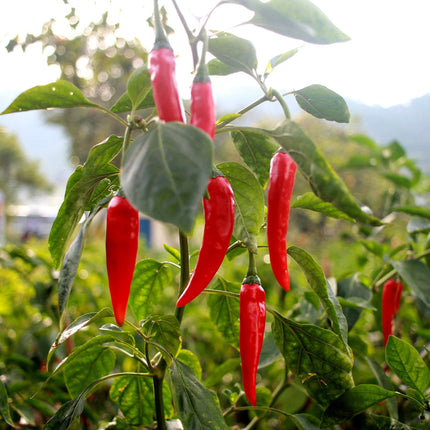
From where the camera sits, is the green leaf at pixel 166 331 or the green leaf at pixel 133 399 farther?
the green leaf at pixel 133 399

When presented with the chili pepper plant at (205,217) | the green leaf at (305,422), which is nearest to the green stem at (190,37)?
the chili pepper plant at (205,217)

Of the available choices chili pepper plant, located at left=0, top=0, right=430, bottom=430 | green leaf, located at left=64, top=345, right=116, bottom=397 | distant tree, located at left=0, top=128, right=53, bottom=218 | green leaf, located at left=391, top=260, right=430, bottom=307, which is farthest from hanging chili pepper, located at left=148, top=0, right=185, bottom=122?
distant tree, located at left=0, top=128, right=53, bottom=218

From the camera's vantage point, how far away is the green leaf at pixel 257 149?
647mm

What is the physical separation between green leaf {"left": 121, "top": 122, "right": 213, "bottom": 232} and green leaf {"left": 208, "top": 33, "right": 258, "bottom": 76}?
0.20 meters

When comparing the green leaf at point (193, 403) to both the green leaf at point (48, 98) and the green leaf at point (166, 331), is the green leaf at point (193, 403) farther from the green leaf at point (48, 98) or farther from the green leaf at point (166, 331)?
the green leaf at point (48, 98)

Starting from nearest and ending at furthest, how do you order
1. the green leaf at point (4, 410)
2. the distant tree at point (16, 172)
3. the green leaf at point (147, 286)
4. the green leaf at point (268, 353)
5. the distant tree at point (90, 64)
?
the green leaf at point (4, 410), the green leaf at point (147, 286), the green leaf at point (268, 353), the distant tree at point (90, 64), the distant tree at point (16, 172)

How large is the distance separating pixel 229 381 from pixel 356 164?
0.97 m

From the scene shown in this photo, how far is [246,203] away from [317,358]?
9.7 inches

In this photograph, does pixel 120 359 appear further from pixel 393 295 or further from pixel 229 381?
pixel 393 295

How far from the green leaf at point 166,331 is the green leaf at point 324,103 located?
34 centimetres

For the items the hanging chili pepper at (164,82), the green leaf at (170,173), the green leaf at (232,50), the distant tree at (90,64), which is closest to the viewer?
the green leaf at (170,173)

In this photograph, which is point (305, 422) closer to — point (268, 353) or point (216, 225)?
point (268, 353)

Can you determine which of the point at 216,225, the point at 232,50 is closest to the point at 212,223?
the point at 216,225

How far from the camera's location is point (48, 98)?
1.68 ft
